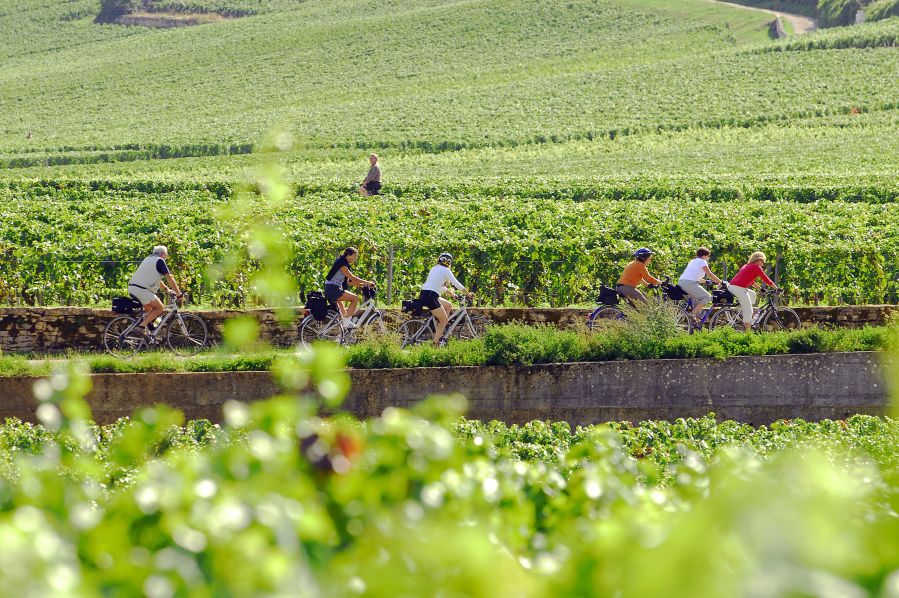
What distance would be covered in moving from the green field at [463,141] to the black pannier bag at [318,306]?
1.93 metres

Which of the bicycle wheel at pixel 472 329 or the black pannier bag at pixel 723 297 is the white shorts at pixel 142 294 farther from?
the black pannier bag at pixel 723 297

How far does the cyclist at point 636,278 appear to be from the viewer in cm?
1669

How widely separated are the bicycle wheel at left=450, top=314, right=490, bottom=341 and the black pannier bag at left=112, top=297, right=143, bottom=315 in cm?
416

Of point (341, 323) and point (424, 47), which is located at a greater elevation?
point (341, 323)

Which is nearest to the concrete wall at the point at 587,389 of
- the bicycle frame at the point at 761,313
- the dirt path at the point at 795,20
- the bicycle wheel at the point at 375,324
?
the bicycle wheel at the point at 375,324

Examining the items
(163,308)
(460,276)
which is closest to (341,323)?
(163,308)

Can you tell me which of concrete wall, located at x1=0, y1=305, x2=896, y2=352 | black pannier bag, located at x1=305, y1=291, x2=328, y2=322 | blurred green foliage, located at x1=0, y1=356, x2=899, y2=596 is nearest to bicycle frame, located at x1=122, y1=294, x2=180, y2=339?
concrete wall, located at x1=0, y1=305, x2=896, y2=352

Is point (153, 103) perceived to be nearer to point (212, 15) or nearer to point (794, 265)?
point (212, 15)

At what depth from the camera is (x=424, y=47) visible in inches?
3615

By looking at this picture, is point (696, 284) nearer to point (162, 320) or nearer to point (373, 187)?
point (162, 320)

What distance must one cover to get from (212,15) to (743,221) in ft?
315

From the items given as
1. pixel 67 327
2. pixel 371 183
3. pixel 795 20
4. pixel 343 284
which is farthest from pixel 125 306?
pixel 795 20

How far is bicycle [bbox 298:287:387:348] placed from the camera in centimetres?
1627

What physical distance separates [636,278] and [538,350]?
10.9 feet
